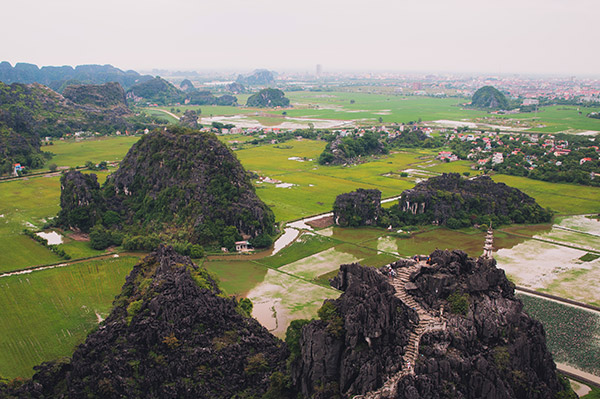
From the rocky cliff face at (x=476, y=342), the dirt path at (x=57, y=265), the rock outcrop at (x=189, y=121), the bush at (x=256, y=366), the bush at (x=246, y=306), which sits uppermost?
the rocky cliff face at (x=476, y=342)

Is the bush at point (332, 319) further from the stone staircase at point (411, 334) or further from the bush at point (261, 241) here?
the bush at point (261, 241)

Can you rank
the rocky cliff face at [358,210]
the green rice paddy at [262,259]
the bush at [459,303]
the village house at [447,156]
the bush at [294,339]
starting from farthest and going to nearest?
the village house at [447,156] < the rocky cliff face at [358,210] < the green rice paddy at [262,259] < the bush at [294,339] < the bush at [459,303]

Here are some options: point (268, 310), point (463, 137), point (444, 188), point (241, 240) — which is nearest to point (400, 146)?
point (463, 137)

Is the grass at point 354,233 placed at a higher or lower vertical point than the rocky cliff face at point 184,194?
lower

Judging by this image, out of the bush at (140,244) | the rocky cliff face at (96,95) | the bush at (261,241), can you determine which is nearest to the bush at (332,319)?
the bush at (261,241)

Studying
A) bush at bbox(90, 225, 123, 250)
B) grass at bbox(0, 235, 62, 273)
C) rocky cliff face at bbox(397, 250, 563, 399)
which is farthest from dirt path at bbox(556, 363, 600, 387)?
grass at bbox(0, 235, 62, 273)

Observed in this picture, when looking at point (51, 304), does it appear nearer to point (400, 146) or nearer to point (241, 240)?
point (241, 240)

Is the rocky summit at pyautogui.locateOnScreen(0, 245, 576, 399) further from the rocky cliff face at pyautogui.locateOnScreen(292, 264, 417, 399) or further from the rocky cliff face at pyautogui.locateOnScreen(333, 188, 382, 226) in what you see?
the rocky cliff face at pyautogui.locateOnScreen(333, 188, 382, 226)

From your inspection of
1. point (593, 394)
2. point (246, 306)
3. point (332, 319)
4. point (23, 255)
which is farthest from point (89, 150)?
point (593, 394)
